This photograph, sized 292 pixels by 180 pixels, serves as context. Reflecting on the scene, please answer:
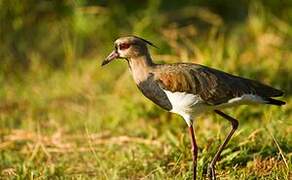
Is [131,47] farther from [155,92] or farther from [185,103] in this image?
[185,103]

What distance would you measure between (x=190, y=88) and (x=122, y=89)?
2.24m

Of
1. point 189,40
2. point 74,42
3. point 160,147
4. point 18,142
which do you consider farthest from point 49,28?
point 160,147

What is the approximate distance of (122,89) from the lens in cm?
622

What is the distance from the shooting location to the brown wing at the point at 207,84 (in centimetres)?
402

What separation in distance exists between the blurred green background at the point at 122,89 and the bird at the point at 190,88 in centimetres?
33

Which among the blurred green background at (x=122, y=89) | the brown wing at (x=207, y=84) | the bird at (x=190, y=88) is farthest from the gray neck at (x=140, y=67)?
the blurred green background at (x=122, y=89)

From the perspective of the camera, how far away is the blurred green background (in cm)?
457

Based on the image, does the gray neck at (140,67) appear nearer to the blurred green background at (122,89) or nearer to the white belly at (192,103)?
the white belly at (192,103)

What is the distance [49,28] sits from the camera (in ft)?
24.0

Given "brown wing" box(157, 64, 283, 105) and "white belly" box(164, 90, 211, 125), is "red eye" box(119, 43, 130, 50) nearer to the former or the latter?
"brown wing" box(157, 64, 283, 105)

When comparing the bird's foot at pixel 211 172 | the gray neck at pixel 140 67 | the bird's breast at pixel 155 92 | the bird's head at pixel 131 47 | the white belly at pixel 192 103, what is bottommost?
the bird's foot at pixel 211 172

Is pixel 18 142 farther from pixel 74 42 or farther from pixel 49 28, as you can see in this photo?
pixel 49 28

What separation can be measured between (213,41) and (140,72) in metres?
2.91

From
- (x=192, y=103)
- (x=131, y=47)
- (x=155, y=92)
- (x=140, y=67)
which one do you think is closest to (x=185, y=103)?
(x=192, y=103)
